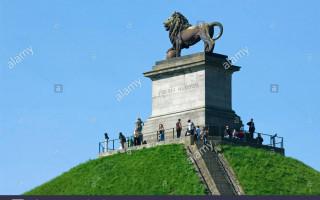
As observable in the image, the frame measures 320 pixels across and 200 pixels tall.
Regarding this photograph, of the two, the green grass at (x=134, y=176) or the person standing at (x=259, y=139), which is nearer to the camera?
the green grass at (x=134, y=176)

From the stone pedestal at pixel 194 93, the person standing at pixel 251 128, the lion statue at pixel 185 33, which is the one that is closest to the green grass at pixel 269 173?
the person standing at pixel 251 128

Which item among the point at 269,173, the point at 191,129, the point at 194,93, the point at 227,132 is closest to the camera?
the point at 269,173

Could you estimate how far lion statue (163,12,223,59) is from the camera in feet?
295

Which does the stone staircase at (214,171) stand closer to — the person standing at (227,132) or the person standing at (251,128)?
the person standing at (227,132)

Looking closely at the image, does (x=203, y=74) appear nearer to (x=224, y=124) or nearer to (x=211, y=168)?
(x=224, y=124)

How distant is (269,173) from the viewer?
81.9 m

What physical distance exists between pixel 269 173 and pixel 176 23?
16.0 m

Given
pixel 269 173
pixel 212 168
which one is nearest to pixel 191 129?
pixel 212 168

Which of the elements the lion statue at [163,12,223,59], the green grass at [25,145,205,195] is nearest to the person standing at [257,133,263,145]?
the green grass at [25,145,205,195]

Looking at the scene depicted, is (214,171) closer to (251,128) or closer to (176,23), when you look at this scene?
(251,128)

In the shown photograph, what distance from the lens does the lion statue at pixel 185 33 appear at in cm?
9000

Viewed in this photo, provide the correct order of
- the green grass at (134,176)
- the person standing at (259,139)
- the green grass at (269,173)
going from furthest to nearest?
the person standing at (259,139)
the green grass at (269,173)
the green grass at (134,176)

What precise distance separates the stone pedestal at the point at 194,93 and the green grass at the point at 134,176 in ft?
13.4

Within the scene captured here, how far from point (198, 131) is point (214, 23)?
9422 millimetres
